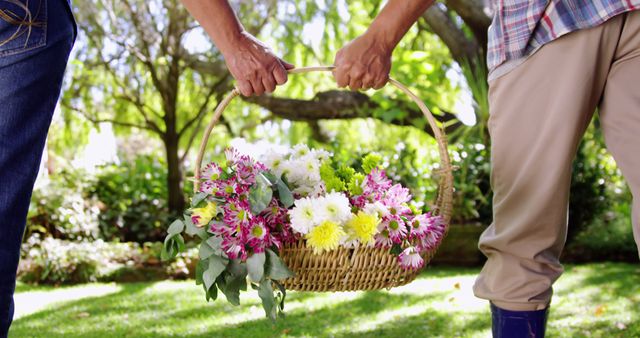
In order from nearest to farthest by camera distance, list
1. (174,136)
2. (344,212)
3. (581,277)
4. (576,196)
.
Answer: (344,212) → (581,277) → (576,196) → (174,136)

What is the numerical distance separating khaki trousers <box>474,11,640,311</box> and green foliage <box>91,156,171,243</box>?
413 cm

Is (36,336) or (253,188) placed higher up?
(253,188)

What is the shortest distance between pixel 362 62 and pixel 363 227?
432mm

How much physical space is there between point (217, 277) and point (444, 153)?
0.62m

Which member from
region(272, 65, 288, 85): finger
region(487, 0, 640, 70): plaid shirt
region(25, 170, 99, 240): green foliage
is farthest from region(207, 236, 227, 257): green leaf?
region(25, 170, 99, 240): green foliage

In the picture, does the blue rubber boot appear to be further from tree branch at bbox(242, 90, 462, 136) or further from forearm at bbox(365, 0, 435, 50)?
tree branch at bbox(242, 90, 462, 136)

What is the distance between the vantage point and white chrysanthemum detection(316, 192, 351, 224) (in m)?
1.59

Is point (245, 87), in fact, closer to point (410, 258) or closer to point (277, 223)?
point (277, 223)

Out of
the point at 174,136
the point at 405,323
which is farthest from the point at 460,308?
the point at 174,136

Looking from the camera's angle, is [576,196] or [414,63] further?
[414,63]

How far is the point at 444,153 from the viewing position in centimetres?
184

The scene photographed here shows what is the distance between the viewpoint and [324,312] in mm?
3188

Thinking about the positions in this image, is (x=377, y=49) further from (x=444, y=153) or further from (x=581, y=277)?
(x=581, y=277)

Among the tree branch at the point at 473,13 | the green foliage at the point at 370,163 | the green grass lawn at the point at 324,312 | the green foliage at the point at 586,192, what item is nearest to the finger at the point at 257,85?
the green foliage at the point at 370,163
